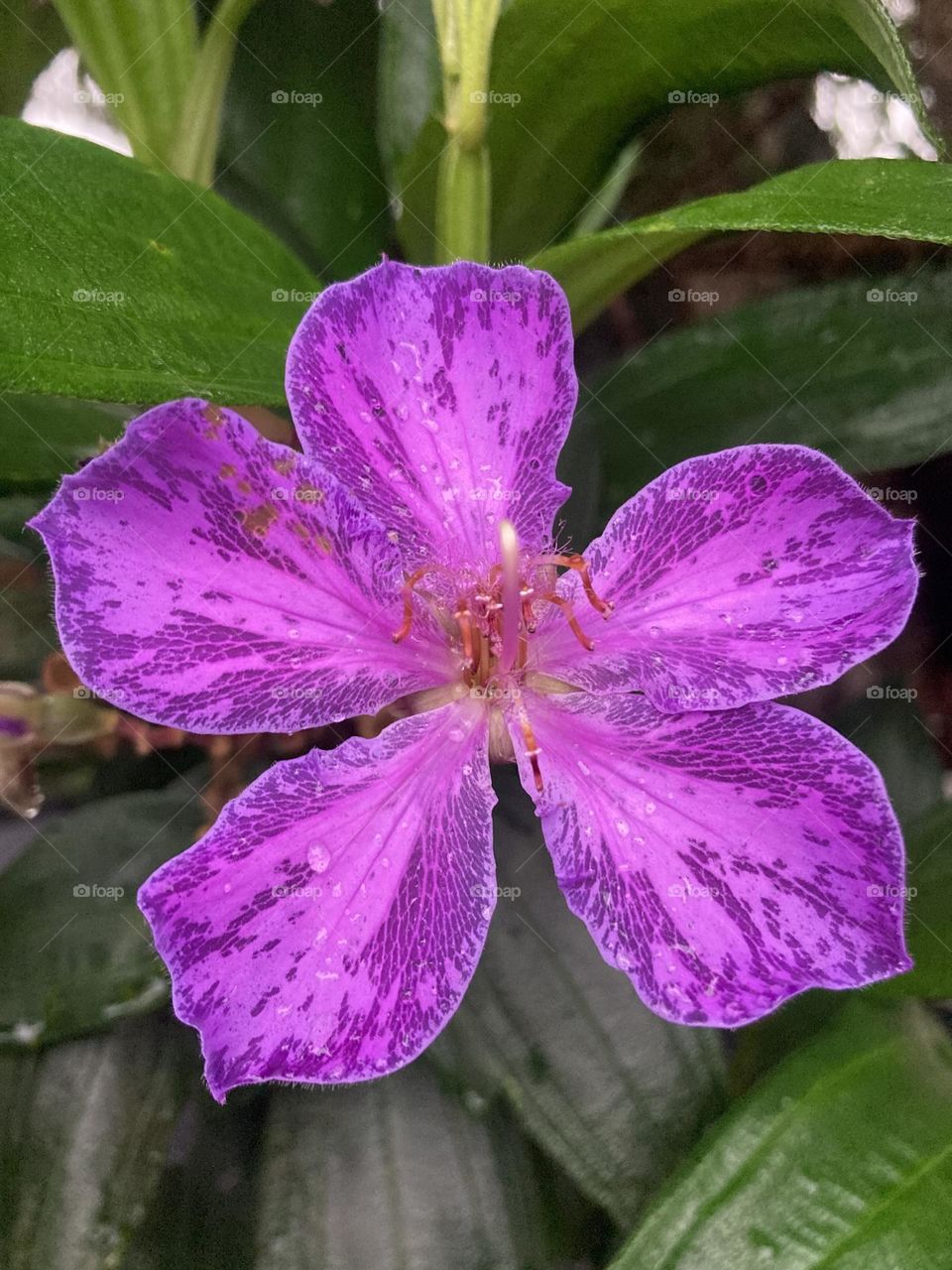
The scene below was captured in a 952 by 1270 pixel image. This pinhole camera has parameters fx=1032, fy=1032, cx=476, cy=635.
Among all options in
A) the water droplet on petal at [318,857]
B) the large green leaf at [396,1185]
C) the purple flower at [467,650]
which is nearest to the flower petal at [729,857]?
the purple flower at [467,650]

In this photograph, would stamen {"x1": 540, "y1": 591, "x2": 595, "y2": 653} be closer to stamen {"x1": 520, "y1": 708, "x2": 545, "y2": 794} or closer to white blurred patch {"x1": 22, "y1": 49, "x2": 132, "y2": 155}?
stamen {"x1": 520, "y1": 708, "x2": 545, "y2": 794}

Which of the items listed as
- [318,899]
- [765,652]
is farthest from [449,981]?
[765,652]

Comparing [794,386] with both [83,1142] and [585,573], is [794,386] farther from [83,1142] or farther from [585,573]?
[83,1142]

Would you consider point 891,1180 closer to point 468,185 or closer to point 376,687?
point 376,687

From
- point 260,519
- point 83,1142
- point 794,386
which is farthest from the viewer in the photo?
point 794,386

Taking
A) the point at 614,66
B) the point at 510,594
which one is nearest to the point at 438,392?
the point at 510,594

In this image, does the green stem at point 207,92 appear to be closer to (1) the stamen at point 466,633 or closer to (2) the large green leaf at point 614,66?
(2) the large green leaf at point 614,66
